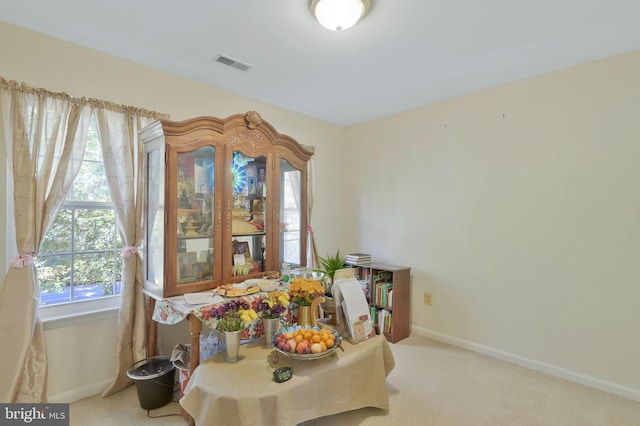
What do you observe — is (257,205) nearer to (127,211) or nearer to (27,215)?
(127,211)

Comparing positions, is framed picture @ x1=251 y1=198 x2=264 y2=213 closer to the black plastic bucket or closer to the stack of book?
the black plastic bucket

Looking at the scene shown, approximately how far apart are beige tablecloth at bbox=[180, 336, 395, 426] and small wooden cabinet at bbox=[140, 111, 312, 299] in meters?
0.65

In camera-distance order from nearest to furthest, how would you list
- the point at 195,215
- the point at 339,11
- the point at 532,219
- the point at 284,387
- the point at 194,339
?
the point at 284,387 < the point at 339,11 < the point at 194,339 < the point at 195,215 < the point at 532,219

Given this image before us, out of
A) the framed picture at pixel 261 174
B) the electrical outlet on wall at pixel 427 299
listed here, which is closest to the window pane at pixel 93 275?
the framed picture at pixel 261 174

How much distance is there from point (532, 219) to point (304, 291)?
2.09 metres

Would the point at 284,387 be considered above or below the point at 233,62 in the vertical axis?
below

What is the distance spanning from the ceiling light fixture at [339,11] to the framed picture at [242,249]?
161cm

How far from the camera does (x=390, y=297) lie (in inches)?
128

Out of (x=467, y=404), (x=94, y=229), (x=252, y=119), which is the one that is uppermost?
(x=252, y=119)

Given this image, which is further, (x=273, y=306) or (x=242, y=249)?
(x=242, y=249)

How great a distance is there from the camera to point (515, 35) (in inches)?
81.2

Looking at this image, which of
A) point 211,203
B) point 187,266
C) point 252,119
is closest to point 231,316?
point 187,266

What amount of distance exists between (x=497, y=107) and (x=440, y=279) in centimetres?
177

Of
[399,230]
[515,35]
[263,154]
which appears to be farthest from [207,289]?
[515,35]
